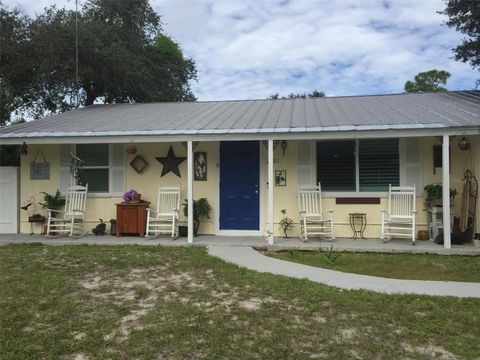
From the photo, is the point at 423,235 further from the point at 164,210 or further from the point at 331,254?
the point at 164,210

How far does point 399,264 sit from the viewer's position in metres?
6.72

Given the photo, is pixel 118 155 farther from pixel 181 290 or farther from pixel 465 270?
pixel 465 270

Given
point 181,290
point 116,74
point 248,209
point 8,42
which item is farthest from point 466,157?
point 8,42

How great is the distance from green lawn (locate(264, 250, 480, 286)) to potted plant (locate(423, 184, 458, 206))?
138 cm

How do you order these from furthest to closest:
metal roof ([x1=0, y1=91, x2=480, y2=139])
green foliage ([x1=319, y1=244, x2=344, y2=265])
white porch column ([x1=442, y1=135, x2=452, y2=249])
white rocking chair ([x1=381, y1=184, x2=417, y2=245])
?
white rocking chair ([x1=381, y1=184, x2=417, y2=245])
metal roof ([x1=0, y1=91, x2=480, y2=139])
white porch column ([x1=442, y1=135, x2=452, y2=249])
green foliage ([x1=319, y1=244, x2=344, y2=265])

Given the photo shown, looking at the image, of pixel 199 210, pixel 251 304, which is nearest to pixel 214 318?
pixel 251 304

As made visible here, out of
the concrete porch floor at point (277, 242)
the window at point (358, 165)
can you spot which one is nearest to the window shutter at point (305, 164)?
the window at point (358, 165)

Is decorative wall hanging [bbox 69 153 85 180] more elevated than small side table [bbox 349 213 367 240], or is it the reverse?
decorative wall hanging [bbox 69 153 85 180]

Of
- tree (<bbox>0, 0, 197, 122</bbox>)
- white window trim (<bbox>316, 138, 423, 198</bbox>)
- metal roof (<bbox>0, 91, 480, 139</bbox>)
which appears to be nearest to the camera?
metal roof (<bbox>0, 91, 480, 139</bbox>)

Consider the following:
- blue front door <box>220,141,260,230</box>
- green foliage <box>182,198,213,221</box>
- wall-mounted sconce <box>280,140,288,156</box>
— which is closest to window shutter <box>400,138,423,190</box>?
wall-mounted sconce <box>280,140,288,156</box>

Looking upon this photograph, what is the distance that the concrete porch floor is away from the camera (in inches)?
294

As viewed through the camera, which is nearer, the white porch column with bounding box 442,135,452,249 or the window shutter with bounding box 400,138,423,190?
the white porch column with bounding box 442,135,452,249

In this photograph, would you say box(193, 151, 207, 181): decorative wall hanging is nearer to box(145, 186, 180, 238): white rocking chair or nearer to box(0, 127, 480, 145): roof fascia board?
box(145, 186, 180, 238): white rocking chair

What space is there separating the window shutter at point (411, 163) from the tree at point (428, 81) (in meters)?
24.7
